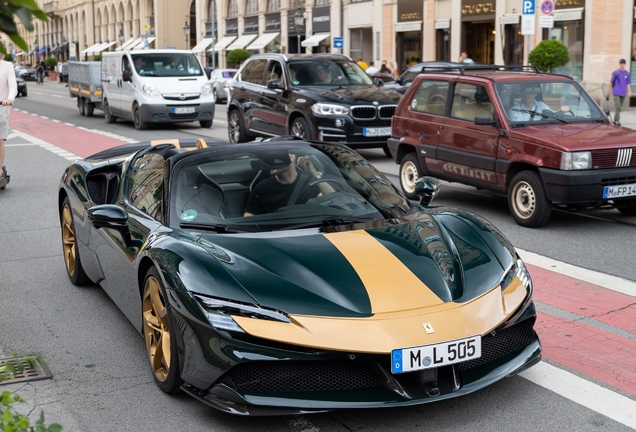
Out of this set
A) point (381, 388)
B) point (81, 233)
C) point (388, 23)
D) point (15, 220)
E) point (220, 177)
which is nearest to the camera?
point (381, 388)

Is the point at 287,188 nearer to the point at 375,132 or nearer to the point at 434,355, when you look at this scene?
the point at 434,355

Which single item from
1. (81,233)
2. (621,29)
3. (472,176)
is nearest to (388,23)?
(621,29)

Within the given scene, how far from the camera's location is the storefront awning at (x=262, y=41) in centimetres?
5803

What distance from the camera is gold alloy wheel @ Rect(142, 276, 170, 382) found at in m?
4.43

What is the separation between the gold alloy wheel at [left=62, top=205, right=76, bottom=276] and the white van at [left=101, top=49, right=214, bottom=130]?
15.1 meters

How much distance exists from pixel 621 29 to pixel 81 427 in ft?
98.0

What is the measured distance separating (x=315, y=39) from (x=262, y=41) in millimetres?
8997

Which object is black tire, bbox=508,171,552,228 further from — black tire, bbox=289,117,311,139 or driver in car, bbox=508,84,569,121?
black tire, bbox=289,117,311,139

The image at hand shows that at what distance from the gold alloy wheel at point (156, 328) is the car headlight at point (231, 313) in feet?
1.52

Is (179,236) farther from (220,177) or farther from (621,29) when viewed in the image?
(621,29)

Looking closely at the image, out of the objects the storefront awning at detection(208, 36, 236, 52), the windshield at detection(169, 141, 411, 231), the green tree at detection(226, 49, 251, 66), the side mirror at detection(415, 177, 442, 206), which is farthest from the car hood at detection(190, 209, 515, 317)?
the storefront awning at detection(208, 36, 236, 52)

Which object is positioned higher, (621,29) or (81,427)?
(621,29)

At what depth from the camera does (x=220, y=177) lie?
5.21 m

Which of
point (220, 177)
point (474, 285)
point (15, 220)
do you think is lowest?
point (15, 220)
